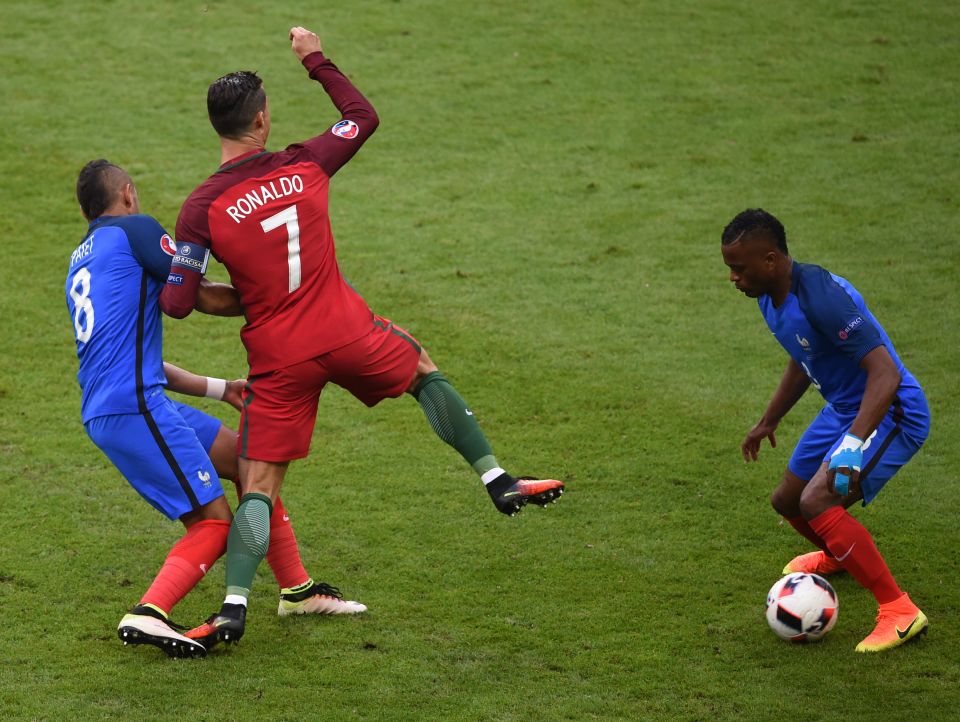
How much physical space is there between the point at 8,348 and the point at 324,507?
3.01 metres

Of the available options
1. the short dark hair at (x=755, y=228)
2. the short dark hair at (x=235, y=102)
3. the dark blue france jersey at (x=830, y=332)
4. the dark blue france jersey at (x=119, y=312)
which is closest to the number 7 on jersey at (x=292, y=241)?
the short dark hair at (x=235, y=102)

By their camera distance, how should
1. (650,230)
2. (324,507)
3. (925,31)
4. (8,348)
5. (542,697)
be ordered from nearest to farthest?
(542,697) → (324,507) → (8,348) → (650,230) → (925,31)

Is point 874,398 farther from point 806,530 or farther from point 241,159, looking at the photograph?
point 241,159

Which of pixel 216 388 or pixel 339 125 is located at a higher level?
pixel 339 125

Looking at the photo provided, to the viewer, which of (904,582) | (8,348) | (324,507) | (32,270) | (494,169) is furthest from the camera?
(494,169)

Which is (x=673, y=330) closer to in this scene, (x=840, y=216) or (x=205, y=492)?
(x=840, y=216)

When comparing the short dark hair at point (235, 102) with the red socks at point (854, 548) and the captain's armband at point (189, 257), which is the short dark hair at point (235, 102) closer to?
the captain's armband at point (189, 257)

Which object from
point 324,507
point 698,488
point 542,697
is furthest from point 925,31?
point 542,697

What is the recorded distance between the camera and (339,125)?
5102 millimetres

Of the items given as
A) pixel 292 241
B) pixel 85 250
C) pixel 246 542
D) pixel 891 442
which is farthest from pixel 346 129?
pixel 891 442

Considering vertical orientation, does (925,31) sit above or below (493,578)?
above

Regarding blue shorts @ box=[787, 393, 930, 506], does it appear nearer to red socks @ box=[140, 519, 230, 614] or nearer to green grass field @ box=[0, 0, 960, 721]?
green grass field @ box=[0, 0, 960, 721]

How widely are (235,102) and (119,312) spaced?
0.94 m

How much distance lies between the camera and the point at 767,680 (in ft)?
15.9
